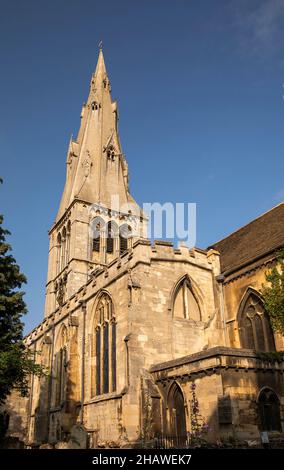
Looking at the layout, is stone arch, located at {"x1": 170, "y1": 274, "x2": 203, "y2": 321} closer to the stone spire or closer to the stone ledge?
the stone ledge

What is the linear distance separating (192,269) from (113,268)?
12.3 ft

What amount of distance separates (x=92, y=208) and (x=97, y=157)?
7.24 metres

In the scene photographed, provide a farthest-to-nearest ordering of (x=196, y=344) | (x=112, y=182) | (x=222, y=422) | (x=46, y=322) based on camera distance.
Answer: (x=112, y=182) < (x=46, y=322) < (x=196, y=344) < (x=222, y=422)

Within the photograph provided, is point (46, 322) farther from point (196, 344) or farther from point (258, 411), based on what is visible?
point (258, 411)

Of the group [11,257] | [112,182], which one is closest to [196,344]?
[11,257]

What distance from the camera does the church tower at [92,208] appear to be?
37750 mm

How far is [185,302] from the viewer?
19.8 meters

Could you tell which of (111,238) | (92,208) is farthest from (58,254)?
(92,208)

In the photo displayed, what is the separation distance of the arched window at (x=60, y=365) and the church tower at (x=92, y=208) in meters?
8.89

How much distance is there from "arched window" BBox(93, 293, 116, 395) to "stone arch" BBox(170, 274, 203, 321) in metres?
2.92

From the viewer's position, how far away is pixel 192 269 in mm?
20406

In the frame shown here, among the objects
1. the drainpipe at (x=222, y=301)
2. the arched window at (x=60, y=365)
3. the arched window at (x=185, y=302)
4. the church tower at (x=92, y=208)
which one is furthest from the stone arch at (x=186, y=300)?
the church tower at (x=92, y=208)

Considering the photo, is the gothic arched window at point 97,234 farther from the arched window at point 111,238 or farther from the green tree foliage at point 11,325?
the green tree foliage at point 11,325

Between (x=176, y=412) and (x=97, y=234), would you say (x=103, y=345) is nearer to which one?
(x=176, y=412)
